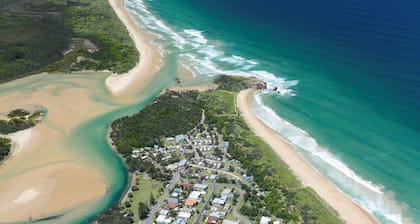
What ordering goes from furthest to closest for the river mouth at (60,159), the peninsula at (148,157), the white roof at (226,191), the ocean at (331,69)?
1. the ocean at (331,69)
2. the river mouth at (60,159)
3. the white roof at (226,191)
4. the peninsula at (148,157)

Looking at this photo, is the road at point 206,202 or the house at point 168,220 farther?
the road at point 206,202

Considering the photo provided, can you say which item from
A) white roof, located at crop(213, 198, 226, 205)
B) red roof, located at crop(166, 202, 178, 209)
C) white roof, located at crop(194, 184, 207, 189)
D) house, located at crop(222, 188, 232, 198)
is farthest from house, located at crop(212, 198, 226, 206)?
red roof, located at crop(166, 202, 178, 209)

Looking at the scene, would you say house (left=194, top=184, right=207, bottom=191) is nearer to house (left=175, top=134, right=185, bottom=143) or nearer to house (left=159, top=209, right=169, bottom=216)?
house (left=159, top=209, right=169, bottom=216)

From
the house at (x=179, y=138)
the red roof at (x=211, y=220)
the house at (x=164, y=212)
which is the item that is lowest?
the house at (x=164, y=212)

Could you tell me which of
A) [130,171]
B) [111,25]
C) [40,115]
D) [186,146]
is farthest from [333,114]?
[111,25]

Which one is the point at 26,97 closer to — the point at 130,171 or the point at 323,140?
the point at 130,171

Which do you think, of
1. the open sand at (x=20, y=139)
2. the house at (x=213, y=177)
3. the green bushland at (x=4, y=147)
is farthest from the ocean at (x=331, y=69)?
the green bushland at (x=4, y=147)

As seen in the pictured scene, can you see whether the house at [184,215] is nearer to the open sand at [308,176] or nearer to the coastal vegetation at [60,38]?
the open sand at [308,176]
